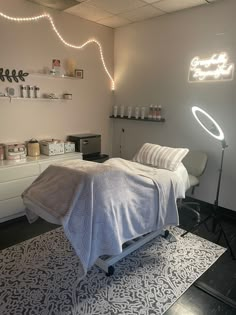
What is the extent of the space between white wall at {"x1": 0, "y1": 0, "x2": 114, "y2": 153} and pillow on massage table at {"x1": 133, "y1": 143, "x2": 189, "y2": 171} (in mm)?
1253

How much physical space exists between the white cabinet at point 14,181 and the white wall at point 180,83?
1.70m

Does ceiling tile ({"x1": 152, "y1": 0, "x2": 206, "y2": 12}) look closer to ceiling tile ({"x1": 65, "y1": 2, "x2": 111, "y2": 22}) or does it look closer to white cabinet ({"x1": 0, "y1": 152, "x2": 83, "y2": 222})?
ceiling tile ({"x1": 65, "y1": 2, "x2": 111, "y2": 22})

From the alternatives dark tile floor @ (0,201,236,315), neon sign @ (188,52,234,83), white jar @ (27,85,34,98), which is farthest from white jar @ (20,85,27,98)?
neon sign @ (188,52,234,83)

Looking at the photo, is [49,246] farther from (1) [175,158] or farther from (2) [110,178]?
(1) [175,158]

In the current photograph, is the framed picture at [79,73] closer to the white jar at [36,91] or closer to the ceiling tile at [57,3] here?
the white jar at [36,91]

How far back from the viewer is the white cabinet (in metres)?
2.63

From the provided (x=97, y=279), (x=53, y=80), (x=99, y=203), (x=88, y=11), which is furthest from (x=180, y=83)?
(x=97, y=279)

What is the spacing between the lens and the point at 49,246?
236 centimetres

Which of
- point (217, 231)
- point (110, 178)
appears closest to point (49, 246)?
point (110, 178)

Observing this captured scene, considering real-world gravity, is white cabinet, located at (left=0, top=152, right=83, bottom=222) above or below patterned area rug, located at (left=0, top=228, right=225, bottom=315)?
above

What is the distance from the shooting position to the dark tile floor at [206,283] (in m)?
1.69

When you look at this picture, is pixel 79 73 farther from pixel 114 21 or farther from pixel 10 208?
pixel 10 208

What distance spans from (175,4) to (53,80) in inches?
69.7

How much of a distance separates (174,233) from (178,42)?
238 cm
